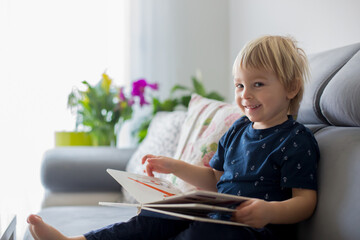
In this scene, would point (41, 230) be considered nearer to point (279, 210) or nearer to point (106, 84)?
point (279, 210)

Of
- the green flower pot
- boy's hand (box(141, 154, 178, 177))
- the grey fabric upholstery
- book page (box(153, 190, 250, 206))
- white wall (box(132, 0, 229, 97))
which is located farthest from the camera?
white wall (box(132, 0, 229, 97))

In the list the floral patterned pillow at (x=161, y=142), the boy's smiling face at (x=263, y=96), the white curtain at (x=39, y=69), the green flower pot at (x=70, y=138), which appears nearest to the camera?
the boy's smiling face at (x=263, y=96)

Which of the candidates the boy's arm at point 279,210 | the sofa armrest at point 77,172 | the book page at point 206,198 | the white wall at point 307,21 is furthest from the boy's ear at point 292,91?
the sofa armrest at point 77,172

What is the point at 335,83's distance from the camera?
1.01 m

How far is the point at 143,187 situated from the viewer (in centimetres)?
101

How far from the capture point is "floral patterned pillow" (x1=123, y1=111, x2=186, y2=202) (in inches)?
70.3

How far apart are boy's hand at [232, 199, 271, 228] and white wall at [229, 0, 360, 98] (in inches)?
32.6

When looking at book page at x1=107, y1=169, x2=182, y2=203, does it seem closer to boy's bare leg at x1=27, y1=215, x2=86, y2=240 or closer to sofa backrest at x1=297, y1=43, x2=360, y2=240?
boy's bare leg at x1=27, y1=215, x2=86, y2=240

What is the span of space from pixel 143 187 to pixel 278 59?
1.43ft

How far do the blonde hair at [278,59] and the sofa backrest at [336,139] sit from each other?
8cm

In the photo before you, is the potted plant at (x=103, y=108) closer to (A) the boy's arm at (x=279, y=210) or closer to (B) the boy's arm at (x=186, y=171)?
(B) the boy's arm at (x=186, y=171)

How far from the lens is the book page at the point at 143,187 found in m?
0.93

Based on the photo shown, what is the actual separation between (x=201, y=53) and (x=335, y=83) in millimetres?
2254

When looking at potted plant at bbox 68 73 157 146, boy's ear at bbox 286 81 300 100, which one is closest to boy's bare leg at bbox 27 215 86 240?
boy's ear at bbox 286 81 300 100
